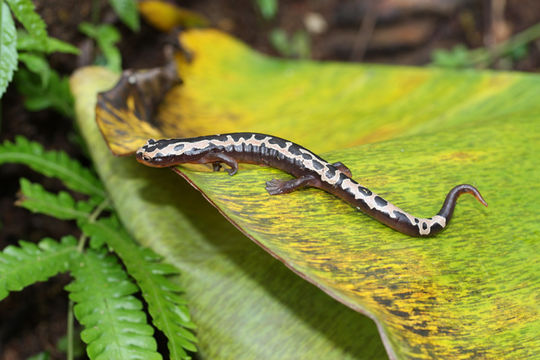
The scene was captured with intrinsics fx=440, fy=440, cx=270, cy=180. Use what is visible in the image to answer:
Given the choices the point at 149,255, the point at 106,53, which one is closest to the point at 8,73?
the point at 149,255

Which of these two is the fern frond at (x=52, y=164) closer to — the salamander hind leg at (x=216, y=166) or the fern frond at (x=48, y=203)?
the fern frond at (x=48, y=203)

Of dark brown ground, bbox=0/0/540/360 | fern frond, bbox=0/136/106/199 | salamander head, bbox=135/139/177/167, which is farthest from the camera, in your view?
dark brown ground, bbox=0/0/540/360

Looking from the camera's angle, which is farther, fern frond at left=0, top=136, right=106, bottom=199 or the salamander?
fern frond at left=0, top=136, right=106, bottom=199

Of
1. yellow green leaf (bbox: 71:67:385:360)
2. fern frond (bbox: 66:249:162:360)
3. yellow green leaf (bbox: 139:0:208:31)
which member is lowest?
fern frond (bbox: 66:249:162:360)

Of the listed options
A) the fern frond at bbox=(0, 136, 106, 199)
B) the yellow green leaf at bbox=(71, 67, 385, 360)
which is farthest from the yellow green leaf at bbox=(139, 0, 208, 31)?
the fern frond at bbox=(0, 136, 106, 199)

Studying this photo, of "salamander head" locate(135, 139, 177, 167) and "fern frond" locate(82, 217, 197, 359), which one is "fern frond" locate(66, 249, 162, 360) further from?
"salamander head" locate(135, 139, 177, 167)

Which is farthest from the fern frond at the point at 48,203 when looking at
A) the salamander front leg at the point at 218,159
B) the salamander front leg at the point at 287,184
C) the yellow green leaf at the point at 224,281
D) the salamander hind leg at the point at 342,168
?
the salamander hind leg at the point at 342,168

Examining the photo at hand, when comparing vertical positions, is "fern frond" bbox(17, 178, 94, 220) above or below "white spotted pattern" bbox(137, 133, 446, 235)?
below

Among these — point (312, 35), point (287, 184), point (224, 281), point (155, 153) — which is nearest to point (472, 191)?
point (287, 184)
